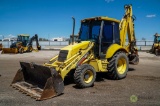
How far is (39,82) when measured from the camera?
8.02m

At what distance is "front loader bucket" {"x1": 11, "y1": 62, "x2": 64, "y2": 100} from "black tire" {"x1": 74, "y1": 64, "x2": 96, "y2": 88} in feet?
2.62

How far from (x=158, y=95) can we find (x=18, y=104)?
452 cm

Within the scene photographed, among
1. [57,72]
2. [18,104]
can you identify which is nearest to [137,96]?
[57,72]

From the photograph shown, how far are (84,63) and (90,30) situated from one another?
1861 millimetres

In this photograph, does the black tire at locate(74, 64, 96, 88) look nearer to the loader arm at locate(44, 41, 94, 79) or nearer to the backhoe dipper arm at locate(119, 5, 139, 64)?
the loader arm at locate(44, 41, 94, 79)

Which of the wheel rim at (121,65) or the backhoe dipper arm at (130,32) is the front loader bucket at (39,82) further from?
the backhoe dipper arm at (130,32)

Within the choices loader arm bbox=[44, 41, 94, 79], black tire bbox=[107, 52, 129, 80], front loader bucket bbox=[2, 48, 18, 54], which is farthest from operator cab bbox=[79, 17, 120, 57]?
front loader bucket bbox=[2, 48, 18, 54]

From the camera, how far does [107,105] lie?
19.8 ft

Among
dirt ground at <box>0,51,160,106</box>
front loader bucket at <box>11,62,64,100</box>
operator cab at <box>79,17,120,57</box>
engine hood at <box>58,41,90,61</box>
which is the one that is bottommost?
dirt ground at <box>0,51,160,106</box>

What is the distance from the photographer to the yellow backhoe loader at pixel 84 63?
23.7 ft

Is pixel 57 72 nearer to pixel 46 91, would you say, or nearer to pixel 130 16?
pixel 46 91

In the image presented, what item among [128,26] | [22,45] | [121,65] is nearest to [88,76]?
[121,65]

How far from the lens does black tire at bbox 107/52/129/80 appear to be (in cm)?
920

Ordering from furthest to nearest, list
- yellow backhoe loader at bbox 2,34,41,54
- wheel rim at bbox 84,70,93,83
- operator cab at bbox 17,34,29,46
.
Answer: operator cab at bbox 17,34,29,46 < yellow backhoe loader at bbox 2,34,41,54 < wheel rim at bbox 84,70,93,83
